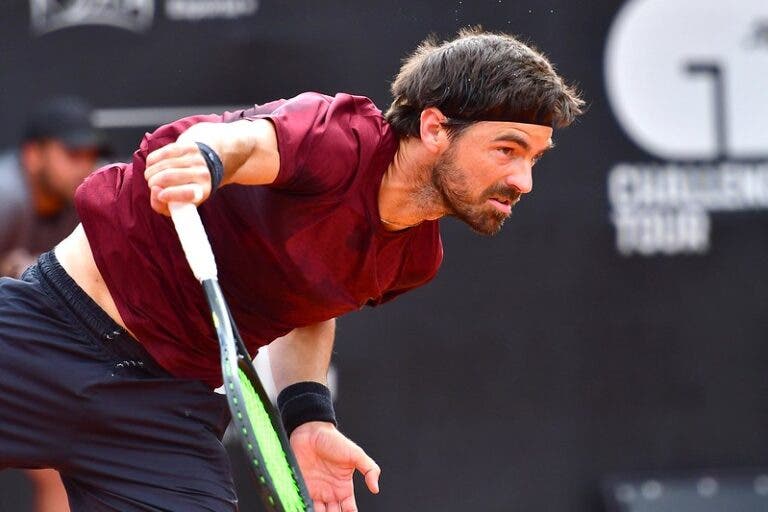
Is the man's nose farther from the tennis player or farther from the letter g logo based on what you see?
the letter g logo

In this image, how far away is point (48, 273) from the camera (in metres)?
3.19

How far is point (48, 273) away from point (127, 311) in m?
0.22

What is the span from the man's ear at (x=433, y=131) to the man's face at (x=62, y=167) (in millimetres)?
2175

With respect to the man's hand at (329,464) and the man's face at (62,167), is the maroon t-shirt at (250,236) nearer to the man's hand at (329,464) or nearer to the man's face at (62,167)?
the man's hand at (329,464)

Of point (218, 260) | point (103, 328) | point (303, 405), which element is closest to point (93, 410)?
point (103, 328)

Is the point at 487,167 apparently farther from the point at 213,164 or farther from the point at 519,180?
the point at 213,164

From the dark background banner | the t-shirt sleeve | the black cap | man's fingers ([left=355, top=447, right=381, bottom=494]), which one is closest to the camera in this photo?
Answer: the t-shirt sleeve

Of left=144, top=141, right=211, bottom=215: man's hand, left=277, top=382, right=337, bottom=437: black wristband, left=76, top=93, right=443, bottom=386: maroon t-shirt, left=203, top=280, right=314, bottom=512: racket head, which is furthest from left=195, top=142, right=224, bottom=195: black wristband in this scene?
left=277, top=382, right=337, bottom=437: black wristband

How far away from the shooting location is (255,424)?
2.63 metres

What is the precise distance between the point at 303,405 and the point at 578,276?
81.8 inches

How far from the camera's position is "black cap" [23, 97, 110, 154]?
16.3ft

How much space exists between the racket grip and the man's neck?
579 millimetres

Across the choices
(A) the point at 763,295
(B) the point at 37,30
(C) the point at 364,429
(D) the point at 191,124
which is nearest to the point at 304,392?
(D) the point at 191,124

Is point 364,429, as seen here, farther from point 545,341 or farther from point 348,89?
point 348,89
